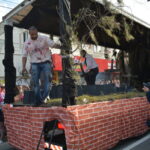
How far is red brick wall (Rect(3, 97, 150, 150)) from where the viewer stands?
419cm

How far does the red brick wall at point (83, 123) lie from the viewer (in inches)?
165

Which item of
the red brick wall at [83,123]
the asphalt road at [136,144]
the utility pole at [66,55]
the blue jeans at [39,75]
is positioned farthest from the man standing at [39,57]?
the asphalt road at [136,144]

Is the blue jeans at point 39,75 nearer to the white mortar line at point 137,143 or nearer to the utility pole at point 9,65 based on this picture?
the utility pole at point 9,65

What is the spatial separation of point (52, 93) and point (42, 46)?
55.6 inches

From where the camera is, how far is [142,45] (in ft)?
31.1

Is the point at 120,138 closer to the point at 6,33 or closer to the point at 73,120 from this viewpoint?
the point at 73,120

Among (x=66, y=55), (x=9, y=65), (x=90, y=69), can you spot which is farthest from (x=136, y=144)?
(x=9, y=65)

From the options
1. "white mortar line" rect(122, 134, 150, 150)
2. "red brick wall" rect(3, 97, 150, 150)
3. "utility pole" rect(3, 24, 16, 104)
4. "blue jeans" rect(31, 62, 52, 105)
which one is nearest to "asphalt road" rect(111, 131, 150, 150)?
"white mortar line" rect(122, 134, 150, 150)

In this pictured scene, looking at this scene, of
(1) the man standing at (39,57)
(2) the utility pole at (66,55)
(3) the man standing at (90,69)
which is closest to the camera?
(2) the utility pole at (66,55)

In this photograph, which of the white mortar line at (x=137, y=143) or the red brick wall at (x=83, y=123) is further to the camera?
the white mortar line at (x=137, y=143)

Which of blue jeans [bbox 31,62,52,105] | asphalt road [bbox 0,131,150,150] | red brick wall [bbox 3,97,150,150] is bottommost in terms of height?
asphalt road [bbox 0,131,150,150]

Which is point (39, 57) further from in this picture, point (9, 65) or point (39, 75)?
point (9, 65)

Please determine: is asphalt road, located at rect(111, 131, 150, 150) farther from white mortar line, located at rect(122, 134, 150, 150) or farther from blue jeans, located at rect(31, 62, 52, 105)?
blue jeans, located at rect(31, 62, 52, 105)

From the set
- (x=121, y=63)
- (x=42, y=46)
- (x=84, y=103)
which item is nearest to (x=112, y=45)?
(x=121, y=63)
